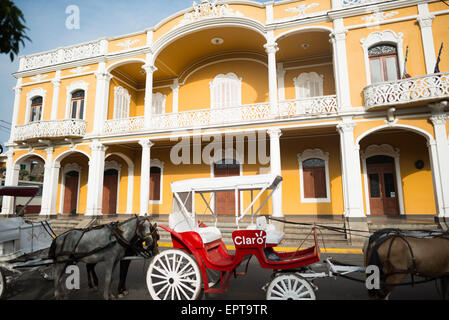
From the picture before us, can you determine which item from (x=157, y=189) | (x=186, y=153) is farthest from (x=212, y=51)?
(x=157, y=189)

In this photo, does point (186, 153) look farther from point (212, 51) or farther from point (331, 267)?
point (331, 267)

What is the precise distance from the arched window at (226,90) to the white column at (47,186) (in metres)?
9.57

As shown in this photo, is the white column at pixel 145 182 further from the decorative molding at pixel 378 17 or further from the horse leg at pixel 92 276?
the decorative molding at pixel 378 17

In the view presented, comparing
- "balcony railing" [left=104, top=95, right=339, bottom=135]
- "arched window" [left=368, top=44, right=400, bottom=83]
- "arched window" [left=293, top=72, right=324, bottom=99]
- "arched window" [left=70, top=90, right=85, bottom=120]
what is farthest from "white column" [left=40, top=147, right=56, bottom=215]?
"arched window" [left=368, top=44, right=400, bottom=83]

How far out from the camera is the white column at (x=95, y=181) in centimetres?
1292

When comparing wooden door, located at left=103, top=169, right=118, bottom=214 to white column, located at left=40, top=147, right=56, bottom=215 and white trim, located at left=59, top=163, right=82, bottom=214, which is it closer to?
white trim, located at left=59, top=163, right=82, bottom=214

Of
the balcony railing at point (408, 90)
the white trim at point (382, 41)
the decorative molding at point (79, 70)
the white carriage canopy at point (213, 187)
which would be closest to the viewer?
the white carriage canopy at point (213, 187)

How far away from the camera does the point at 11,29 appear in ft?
11.9

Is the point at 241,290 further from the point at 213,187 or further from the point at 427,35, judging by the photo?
the point at 427,35

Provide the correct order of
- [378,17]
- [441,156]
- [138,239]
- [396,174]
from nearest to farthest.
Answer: [138,239], [441,156], [378,17], [396,174]

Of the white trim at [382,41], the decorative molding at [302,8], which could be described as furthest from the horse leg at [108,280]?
the decorative molding at [302,8]

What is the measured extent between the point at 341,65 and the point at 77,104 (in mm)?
13920

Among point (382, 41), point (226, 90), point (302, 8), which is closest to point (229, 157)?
point (226, 90)

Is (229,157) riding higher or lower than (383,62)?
lower
